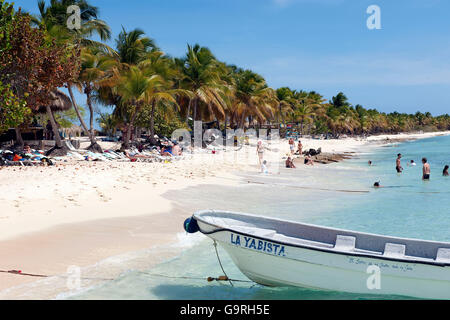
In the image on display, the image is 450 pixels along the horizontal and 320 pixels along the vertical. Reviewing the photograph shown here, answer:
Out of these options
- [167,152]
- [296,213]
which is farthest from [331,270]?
[167,152]

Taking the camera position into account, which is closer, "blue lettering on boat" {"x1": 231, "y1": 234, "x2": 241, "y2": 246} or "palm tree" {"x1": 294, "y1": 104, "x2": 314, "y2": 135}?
"blue lettering on boat" {"x1": 231, "y1": 234, "x2": 241, "y2": 246}

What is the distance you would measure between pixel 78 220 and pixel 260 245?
5155mm

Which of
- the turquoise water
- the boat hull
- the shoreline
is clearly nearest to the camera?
the boat hull

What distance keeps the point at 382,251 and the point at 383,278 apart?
87 centimetres

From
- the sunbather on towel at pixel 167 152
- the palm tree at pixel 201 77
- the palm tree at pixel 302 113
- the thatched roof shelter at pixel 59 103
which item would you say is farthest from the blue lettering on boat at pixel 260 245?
the palm tree at pixel 302 113

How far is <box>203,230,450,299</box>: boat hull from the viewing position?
5.30 m

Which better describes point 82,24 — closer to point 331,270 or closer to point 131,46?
point 131,46

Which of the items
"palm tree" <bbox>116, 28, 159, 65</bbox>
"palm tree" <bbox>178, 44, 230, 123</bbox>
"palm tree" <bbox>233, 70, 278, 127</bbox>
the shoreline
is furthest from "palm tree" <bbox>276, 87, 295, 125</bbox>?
the shoreline

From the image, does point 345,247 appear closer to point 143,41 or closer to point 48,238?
point 48,238

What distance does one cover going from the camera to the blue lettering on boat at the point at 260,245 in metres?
5.66

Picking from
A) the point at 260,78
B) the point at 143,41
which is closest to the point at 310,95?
the point at 260,78

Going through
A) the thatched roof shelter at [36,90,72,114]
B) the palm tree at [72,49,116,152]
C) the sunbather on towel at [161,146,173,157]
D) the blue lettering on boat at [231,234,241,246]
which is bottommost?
the blue lettering on boat at [231,234,241,246]

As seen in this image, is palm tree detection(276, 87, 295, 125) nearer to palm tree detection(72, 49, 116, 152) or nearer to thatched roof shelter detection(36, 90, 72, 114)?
palm tree detection(72, 49, 116, 152)

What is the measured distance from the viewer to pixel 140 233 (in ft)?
28.7
